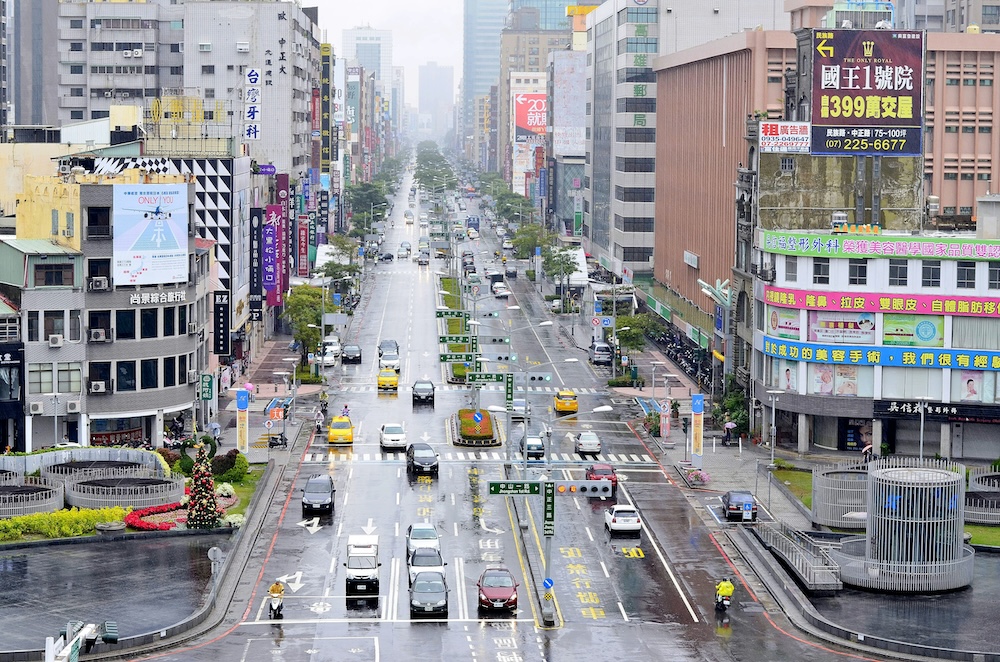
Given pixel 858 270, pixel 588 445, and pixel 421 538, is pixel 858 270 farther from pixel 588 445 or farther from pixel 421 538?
pixel 421 538

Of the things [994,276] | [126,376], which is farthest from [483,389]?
[994,276]

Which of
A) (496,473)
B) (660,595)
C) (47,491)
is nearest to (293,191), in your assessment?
(496,473)

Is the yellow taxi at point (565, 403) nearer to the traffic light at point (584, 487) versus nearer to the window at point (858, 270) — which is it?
the window at point (858, 270)

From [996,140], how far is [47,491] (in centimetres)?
8763

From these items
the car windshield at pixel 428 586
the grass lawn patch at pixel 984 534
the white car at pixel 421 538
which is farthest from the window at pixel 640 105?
the car windshield at pixel 428 586

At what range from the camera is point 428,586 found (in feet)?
223

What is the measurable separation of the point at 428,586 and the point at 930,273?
47.6m

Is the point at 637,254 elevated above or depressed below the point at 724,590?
above

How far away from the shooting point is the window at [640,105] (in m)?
185

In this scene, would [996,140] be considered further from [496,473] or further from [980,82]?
[496,473]

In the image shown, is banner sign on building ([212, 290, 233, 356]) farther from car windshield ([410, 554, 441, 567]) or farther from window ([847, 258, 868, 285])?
Answer: car windshield ([410, 554, 441, 567])

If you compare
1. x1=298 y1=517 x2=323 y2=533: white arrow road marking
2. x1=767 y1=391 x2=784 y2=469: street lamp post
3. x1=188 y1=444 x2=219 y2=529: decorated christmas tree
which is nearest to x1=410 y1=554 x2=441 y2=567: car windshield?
x1=298 y1=517 x2=323 y2=533: white arrow road marking

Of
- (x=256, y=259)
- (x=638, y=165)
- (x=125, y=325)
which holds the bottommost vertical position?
(x=125, y=325)

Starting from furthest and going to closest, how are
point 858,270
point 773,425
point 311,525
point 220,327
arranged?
point 220,327 → point 858,270 → point 773,425 → point 311,525
